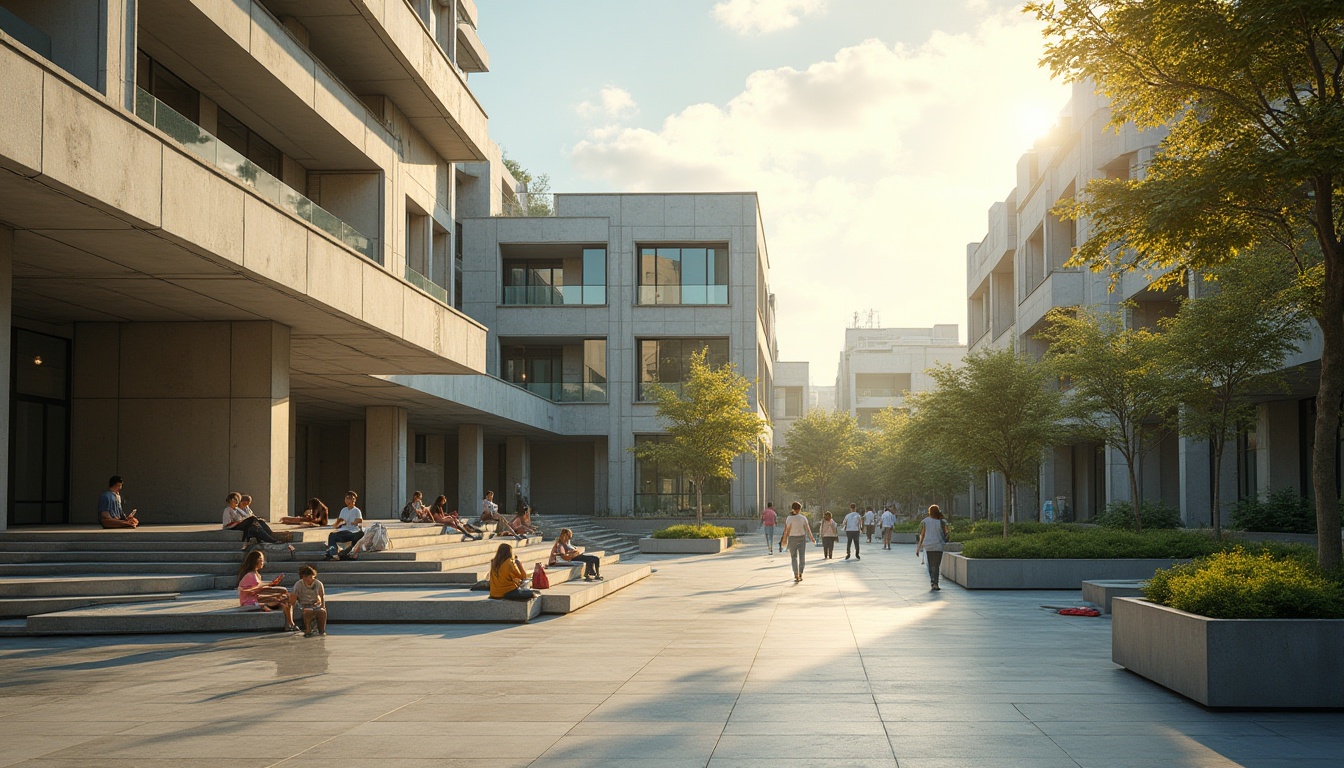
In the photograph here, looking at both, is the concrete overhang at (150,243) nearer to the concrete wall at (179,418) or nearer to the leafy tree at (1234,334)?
the concrete wall at (179,418)

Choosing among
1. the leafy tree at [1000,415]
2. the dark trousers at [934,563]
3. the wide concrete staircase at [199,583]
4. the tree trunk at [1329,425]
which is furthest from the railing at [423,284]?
the tree trunk at [1329,425]

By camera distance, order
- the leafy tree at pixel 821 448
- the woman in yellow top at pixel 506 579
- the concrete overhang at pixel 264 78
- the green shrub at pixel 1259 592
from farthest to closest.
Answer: the leafy tree at pixel 821 448
the concrete overhang at pixel 264 78
the woman in yellow top at pixel 506 579
the green shrub at pixel 1259 592

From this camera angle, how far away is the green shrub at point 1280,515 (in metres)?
29.7

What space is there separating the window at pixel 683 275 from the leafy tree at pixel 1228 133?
3938 centimetres

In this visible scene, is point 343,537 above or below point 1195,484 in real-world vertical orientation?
below

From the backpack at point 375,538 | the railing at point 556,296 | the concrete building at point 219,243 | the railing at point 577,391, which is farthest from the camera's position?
the railing at point 556,296

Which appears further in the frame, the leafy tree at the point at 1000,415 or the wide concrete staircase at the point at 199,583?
the leafy tree at the point at 1000,415

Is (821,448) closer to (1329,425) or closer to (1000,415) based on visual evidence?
(1000,415)

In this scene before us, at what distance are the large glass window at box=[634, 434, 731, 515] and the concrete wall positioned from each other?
29724 mm

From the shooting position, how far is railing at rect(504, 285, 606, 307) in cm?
5256

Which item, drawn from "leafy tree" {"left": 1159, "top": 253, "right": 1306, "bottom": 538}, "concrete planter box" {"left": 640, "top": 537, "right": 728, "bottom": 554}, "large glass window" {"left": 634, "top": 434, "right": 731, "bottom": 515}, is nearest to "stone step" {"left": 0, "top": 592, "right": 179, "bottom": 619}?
"leafy tree" {"left": 1159, "top": 253, "right": 1306, "bottom": 538}

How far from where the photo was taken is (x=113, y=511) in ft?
62.2

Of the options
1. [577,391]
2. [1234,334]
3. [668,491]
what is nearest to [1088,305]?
→ [668,491]

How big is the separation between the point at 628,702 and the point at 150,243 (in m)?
10.5
